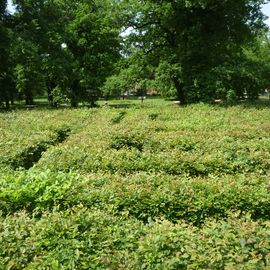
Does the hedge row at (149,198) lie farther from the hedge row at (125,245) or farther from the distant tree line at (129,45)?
the distant tree line at (129,45)

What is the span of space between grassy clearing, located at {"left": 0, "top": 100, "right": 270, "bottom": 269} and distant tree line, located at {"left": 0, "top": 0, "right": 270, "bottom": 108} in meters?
14.4

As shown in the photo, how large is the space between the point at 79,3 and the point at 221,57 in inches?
631

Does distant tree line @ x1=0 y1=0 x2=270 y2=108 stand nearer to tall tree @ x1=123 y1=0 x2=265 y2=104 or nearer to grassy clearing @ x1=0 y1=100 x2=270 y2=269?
tall tree @ x1=123 y1=0 x2=265 y2=104

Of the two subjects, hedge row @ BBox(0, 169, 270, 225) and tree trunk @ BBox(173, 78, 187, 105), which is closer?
hedge row @ BBox(0, 169, 270, 225)

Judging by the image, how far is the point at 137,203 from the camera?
6223 millimetres

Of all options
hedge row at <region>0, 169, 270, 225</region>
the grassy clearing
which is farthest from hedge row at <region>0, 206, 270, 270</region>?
hedge row at <region>0, 169, 270, 225</region>

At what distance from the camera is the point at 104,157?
29.0 feet

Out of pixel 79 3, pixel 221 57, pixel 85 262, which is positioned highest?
pixel 79 3

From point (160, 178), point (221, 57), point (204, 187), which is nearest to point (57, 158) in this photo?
point (160, 178)

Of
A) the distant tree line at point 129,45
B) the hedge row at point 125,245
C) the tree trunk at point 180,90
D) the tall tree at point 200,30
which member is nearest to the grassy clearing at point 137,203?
the hedge row at point 125,245

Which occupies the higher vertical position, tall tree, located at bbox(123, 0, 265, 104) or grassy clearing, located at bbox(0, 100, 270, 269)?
tall tree, located at bbox(123, 0, 265, 104)

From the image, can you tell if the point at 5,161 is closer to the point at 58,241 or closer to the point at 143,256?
the point at 58,241

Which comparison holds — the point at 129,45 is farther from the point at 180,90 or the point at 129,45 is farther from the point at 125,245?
the point at 125,245

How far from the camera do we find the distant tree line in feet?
83.3
